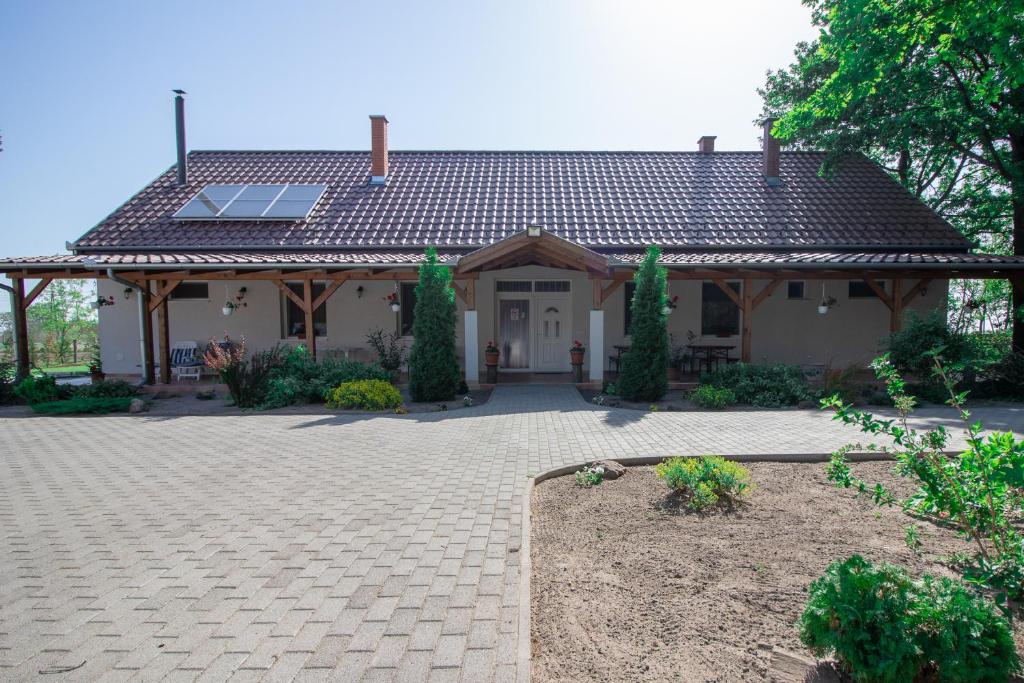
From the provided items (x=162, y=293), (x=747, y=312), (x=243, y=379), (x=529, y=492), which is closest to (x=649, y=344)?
(x=747, y=312)

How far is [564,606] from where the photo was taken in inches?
124

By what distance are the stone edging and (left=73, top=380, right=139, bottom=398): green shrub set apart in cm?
995

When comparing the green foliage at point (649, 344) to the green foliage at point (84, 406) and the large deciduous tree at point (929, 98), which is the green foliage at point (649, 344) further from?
the green foliage at point (84, 406)

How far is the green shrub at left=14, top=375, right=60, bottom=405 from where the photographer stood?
1050cm

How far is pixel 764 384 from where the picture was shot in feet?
35.0

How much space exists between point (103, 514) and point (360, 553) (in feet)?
8.90

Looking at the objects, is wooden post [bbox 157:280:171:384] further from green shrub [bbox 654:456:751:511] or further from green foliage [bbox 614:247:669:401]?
green shrub [bbox 654:456:751:511]

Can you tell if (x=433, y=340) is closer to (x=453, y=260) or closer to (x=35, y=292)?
(x=453, y=260)

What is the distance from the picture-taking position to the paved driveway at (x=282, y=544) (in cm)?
269

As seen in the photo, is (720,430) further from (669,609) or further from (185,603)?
(185,603)

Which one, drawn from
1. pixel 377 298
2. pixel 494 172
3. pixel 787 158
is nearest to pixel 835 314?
pixel 787 158

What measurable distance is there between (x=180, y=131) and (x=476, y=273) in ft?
37.0

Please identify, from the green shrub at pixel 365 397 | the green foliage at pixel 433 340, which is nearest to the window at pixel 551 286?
the green foliage at pixel 433 340

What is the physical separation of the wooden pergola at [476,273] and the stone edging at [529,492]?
20.3ft
